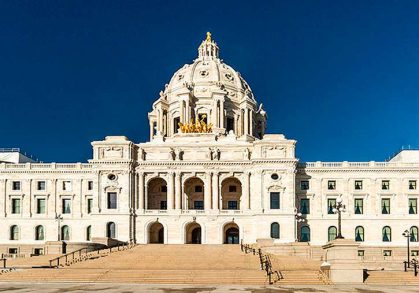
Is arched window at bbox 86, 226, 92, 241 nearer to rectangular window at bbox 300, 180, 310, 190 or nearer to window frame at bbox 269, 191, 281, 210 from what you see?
window frame at bbox 269, 191, 281, 210

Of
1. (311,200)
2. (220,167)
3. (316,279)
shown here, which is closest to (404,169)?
(311,200)

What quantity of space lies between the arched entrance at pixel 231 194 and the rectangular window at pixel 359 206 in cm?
1804

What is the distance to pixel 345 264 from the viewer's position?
46438 millimetres

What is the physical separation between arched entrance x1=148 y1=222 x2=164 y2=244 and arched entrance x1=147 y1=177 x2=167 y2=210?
3472 millimetres

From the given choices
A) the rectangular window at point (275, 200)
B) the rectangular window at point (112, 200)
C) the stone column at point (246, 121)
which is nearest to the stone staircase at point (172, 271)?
the rectangular window at point (275, 200)

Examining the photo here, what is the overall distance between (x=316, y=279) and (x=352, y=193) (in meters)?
48.9

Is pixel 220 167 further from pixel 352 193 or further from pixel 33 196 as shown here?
pixel 33 196

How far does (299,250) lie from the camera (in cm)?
6606

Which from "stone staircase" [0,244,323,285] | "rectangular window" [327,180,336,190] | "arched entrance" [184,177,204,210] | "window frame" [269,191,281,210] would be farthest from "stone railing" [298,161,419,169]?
"stone staircase" [0,244,323,285]

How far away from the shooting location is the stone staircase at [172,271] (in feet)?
156

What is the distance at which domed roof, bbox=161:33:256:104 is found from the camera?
116 meters

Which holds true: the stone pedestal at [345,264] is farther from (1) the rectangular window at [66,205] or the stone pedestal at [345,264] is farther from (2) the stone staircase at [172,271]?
(1) the rectangular window at [66,205]

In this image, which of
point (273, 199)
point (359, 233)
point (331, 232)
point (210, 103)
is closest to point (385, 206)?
point (359, 233)

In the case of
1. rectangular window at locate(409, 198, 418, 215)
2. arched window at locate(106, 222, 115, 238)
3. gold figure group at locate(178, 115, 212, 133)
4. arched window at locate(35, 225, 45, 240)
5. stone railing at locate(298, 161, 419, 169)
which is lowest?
arched window at locate(35, 225, 45, 240)
